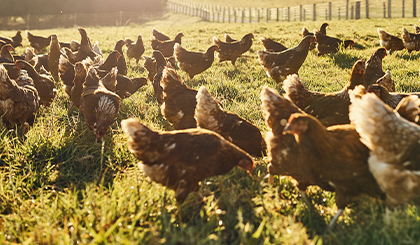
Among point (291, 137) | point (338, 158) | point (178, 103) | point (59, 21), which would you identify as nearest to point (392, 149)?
point (338, 158)

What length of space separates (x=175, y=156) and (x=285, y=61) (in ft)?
18.0

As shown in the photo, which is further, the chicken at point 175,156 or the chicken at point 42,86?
the chicken at point 42,86

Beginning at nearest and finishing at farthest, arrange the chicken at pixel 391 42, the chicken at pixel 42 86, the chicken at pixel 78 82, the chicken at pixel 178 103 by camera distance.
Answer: the chicken at pixel 178 103, the chicken at pixel 78 82, the chicken at pixel 42 86, the chicken at pixel 391 42

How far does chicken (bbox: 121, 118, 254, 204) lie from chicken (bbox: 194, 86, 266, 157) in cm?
99

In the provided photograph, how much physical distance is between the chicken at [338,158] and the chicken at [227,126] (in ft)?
4.22

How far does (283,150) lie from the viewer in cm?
306

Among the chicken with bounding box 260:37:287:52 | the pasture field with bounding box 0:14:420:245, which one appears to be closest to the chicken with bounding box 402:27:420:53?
the chicken with bounding box 260:37:287:52

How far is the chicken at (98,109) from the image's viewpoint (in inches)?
168

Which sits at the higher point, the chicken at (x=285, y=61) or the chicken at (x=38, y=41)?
the chicken at (x=38, y=41)

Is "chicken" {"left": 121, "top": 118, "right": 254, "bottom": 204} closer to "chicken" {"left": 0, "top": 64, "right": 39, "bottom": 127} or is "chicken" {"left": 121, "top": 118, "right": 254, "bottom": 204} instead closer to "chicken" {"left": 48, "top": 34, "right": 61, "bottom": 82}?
"chicken" {"left": 0, "top": 64, "right": 39, "bottom": 127}

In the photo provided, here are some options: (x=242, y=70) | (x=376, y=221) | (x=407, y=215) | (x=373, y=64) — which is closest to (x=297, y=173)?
(x=376, y=221)

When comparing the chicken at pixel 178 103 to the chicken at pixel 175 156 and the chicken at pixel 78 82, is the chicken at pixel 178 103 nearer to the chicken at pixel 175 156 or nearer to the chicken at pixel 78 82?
the chicken at pixel 175 156

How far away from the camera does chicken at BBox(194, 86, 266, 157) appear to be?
154 inches

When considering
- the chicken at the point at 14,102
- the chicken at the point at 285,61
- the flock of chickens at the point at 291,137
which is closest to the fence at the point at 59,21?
the chicken at the point at 285,61
